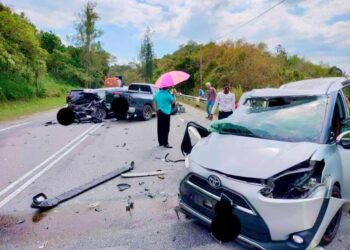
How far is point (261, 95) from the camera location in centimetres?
446

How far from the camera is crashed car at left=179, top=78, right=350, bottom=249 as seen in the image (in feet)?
8.72

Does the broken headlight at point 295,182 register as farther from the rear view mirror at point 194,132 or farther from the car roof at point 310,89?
the rear view mirror at point 194,132

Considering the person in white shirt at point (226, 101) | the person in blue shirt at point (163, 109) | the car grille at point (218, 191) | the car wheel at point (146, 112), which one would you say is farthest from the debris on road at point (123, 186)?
the car wheel at point (146, 112)

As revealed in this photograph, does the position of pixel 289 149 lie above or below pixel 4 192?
above

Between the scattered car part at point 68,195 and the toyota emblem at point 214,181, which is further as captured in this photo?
the scattered car part at point 68,195

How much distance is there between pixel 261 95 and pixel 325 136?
A: 1350 mm

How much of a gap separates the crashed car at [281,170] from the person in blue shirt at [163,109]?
14.1 ft

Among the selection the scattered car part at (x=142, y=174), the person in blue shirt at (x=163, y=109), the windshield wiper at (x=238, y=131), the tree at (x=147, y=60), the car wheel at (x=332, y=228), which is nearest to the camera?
the car wheel at (x=332, y=228)

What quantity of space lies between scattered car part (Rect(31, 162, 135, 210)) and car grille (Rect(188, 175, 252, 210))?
2394 mm

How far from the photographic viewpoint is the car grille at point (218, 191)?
109 inches

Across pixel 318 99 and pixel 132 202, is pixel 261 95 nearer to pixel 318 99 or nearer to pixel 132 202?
pixel 318 99

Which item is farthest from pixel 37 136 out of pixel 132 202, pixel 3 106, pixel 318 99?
pixel 3 106

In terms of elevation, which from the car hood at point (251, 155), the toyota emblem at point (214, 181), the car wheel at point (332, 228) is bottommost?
the car wheel at point (332, 228)

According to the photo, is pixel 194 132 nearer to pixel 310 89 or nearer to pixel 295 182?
pixel 310 89
